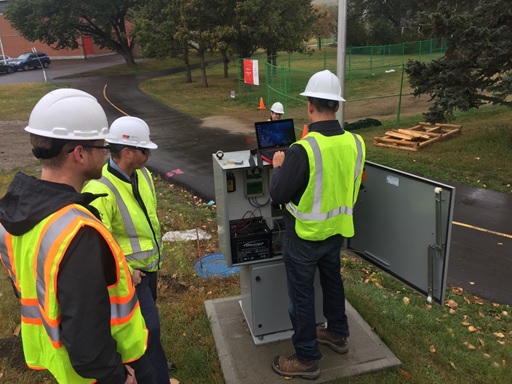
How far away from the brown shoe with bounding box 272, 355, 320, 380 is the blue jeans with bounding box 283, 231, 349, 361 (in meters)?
0.06

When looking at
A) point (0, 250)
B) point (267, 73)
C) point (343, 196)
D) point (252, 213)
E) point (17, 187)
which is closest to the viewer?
point (17, 187)

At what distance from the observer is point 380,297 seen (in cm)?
501

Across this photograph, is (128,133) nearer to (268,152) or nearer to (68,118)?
(68,118)

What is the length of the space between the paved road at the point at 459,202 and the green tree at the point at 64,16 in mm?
19944

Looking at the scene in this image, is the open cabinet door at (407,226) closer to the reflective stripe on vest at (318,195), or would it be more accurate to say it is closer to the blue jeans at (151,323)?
the reflective stripe on vest at (318,195)

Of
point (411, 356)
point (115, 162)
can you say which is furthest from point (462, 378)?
point (115, 162)

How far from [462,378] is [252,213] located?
2.37 meters

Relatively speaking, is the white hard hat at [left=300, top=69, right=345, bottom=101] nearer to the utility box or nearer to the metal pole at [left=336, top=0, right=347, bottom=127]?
the utility box

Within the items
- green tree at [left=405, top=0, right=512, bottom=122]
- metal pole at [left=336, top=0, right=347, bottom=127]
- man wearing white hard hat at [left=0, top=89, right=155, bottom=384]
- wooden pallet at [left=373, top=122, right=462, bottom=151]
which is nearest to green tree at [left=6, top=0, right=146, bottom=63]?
wooden pallet at [left=373, top=122, right=462, bottom=151]

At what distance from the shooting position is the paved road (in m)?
5.83

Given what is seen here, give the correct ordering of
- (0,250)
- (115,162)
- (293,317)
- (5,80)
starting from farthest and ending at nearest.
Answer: (5,80), (293,317), (115,162), (0,250)

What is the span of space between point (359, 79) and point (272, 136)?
86.5ft

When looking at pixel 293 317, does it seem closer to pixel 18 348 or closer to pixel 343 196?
pixel 343 196

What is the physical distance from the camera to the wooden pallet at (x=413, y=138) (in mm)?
11800
